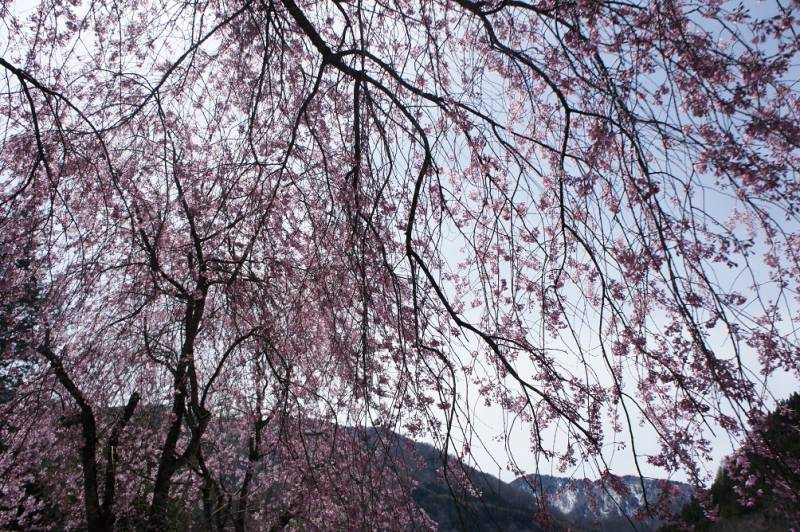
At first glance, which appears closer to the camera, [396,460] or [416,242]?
[396,460]

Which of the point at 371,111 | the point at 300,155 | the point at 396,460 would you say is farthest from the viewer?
the point at 300,155

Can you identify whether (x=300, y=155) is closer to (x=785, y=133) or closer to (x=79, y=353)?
(x=785, y=133)

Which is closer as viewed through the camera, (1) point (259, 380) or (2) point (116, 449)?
(1) point (259, 380)

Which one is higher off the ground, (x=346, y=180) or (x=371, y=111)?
(x=371, y=111)

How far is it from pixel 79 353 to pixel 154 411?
1011mm

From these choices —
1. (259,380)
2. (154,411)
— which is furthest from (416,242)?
(154,411)

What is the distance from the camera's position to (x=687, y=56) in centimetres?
236

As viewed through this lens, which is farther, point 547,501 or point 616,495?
point 547,501

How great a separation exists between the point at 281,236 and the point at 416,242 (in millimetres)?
1572

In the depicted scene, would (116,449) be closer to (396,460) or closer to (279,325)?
(279,325)

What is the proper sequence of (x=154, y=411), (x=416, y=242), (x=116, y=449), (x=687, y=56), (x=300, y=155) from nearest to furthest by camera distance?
(x=687, y=56) → (x=416, y=242) → (x=300, y=155) → (x=154, y=411) → (x=116, y=449)

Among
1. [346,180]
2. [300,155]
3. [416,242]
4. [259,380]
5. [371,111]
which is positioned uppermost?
[300,155]

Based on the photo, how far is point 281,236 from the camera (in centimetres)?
446

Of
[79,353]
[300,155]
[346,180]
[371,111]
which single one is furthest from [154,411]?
[371,111]
